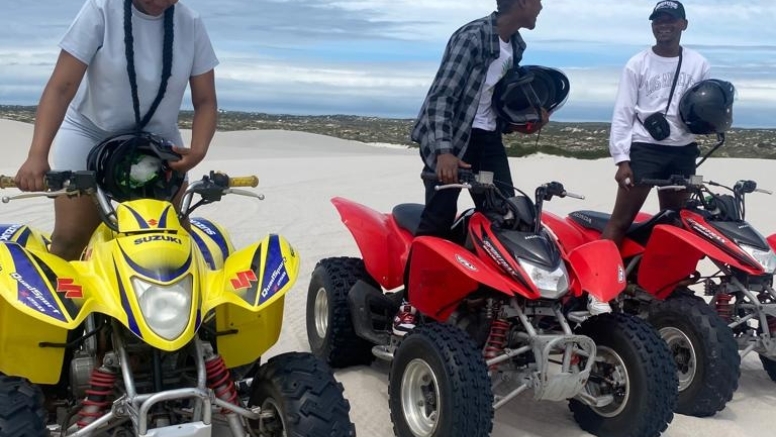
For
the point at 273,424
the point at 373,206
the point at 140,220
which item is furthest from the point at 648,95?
the point at 373,206

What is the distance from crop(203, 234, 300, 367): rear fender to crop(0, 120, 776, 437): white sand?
1.18 m

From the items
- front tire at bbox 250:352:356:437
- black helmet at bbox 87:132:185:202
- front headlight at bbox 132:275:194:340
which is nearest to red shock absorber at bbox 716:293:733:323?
front tire at bbox 250:352:356:437

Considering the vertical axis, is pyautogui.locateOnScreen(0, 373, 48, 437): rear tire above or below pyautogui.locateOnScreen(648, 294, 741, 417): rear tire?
above

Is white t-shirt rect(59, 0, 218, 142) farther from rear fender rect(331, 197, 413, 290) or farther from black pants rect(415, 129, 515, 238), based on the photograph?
rear fender rect(331, 197, 413, 290)

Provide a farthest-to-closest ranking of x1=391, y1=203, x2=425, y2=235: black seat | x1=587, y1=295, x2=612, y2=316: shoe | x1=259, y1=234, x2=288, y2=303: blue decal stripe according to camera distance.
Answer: x1=587, y1=295, x2=612, y2=316: shoe → x1=391, y1=203, x2=425, y2=235: black seat → x1=259, y1=234, x2=288, y2=303: blue decal stripe

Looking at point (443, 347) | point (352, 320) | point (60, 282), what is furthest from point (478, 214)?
point (60, 282)

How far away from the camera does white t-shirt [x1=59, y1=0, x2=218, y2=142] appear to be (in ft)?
11.4

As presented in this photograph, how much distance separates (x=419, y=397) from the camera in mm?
4035

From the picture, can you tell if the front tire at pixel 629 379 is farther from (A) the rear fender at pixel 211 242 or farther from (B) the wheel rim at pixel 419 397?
(A) the rear fender at pixel 211 242

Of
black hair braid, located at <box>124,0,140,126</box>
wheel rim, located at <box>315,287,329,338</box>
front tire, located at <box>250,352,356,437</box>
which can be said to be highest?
black hair braid, located at <box>124,0,140,126</box>

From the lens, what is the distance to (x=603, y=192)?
1580cm

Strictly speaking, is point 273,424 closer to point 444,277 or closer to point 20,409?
point 20,409

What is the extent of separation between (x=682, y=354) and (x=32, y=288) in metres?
3.36

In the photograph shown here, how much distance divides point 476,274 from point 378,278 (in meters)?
1.32
